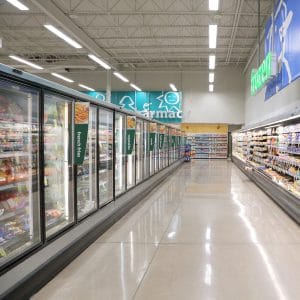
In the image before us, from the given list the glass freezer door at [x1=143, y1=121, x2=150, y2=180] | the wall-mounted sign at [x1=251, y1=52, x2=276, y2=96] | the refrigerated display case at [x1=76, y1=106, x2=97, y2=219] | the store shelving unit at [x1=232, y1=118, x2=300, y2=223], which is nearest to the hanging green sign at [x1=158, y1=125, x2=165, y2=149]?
the glass freezer door at [x1=143, y1=121, x2=150, y2=180]

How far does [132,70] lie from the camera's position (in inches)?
1032

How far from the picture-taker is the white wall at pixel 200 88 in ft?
85.6

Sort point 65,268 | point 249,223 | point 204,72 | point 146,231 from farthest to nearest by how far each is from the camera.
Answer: point 204,72
point 249,223
point 146,231
point 65,268

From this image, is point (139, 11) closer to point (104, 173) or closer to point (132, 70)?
point (104, 173)

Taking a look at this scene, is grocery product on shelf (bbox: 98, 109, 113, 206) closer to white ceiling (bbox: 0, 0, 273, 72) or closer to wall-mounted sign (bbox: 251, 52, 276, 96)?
wall-mounted sign (bbox: 251, 52, 276, 96)

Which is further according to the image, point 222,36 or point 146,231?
point 222,36

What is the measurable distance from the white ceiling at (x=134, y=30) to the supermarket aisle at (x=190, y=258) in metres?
8.72

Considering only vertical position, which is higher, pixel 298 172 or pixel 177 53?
pixel 177 53

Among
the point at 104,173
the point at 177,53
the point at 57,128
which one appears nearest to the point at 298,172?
the point at 104,173

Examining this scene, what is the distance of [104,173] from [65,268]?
3083 mm

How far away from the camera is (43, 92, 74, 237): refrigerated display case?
191 inches

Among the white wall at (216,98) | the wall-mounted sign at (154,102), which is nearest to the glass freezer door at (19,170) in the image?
the wall-mounted sign at (154,102)

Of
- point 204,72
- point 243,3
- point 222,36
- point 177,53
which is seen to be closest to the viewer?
point 243,3

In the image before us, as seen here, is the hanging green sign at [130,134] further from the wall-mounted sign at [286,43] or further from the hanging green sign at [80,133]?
the wall-mounted sign at [286,43]
